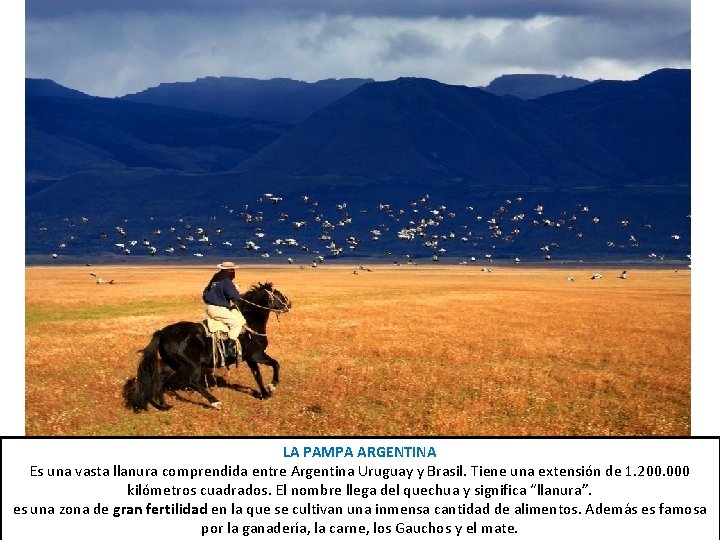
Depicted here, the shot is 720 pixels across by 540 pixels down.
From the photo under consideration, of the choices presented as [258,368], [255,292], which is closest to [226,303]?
[255,292]

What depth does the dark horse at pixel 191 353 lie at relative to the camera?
22625 millimetres

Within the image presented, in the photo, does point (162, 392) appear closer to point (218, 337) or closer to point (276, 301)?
point (218, 337)

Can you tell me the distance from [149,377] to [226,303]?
9.50 feet

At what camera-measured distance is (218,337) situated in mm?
23984

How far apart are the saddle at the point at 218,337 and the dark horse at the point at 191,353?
0.42ft

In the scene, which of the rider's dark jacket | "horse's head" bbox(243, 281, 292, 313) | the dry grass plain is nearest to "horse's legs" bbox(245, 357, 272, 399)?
the dry grass plain

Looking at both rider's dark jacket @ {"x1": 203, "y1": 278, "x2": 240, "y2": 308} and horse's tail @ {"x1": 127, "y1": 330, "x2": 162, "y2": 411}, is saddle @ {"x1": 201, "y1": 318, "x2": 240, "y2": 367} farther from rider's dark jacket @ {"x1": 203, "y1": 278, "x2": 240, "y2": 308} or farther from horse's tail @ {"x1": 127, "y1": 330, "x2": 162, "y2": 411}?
horse's tail @ {"x1": 127, "y1": 330, "x2": 162, "y2": 411}

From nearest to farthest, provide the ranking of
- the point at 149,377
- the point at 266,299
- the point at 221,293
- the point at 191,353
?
the point at 149,377, the point at 191,353, the point at 221,293, the point at 266,299

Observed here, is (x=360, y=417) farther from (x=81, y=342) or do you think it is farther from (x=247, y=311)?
(x=81, y=342)
